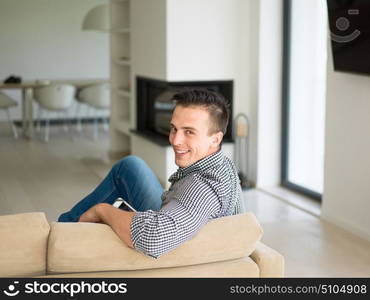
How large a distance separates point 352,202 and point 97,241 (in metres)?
3.22

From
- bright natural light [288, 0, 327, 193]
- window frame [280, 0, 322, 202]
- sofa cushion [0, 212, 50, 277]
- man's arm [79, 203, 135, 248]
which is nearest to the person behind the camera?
sofa cushion [0, 212, 50, 277]

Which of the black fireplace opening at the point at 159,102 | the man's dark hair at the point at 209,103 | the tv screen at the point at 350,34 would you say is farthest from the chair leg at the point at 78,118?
the man's dark hair at the point at 209,103

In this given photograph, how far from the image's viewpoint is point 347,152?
4.91 metres

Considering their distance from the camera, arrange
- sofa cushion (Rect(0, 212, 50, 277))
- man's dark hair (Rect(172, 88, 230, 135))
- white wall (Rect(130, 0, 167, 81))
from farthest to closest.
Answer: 1. white wall (Rect(130, 0, 167, 81))
2. man's dark hair (Rect(172, 88, 230, 135))
3. sofa cushion (Rect(0, 212, 50, 277))

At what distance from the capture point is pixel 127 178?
3150 millimetres

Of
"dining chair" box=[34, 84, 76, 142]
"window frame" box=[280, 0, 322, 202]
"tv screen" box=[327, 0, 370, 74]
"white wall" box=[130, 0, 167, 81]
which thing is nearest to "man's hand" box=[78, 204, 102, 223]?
"tv screen" box=[327, 0, 370, 74]

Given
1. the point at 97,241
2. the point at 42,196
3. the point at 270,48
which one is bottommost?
the point at 42,196

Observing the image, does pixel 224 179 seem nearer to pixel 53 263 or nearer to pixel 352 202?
pixel 53 263

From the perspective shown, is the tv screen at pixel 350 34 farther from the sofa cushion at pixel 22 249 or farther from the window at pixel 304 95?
the sofa cushion at pixel 22 249

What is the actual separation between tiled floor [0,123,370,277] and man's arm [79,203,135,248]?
6.15 feet

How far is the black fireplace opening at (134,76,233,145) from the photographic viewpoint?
6301 mm

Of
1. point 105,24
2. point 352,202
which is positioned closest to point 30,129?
point 105,24

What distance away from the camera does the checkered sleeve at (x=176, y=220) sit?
2.00m

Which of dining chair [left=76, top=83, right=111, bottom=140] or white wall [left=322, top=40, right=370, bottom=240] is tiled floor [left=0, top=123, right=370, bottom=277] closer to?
white wall [left=322, top=40, right=370, bottom=240]
